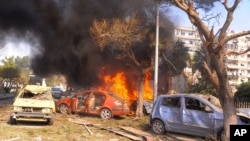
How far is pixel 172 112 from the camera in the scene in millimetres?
12461

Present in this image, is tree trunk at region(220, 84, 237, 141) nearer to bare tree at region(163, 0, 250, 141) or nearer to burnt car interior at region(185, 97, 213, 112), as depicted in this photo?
bare tree at region(163, 0, 250, 141)

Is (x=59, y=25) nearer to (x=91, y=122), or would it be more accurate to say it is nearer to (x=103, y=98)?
(x=103, y=98)

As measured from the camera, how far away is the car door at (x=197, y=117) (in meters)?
11.4

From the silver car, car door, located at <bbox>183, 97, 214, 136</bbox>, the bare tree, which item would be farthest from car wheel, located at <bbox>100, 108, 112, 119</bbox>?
the bare tree

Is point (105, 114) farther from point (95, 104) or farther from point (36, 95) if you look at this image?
point (36, 95)

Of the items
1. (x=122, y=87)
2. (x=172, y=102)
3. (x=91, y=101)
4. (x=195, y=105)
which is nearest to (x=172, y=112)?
(x=172, y=102)

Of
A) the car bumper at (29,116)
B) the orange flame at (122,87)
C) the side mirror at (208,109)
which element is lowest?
the car bumper at (29,116)

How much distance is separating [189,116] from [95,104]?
21.9 feet

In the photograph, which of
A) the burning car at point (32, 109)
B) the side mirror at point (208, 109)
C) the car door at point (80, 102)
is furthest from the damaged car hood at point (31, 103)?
the side mirror at point (208, 109)

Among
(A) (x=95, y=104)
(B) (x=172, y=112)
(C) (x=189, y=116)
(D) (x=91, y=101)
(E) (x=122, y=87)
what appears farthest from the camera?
(E) (x=122, y=87)

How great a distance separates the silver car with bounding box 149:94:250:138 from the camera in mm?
11266

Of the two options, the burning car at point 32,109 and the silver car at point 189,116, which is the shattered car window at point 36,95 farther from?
the silver car at point 189,116

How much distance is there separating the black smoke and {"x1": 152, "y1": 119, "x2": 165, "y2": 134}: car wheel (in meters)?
9.75

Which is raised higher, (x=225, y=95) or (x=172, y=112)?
(x=225, y=95)
